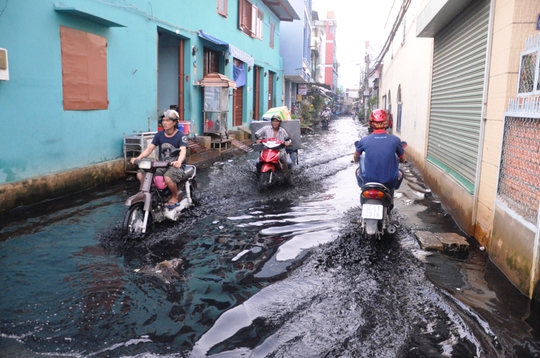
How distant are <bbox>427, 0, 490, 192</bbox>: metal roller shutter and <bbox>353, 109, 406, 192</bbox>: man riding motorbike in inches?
57.5

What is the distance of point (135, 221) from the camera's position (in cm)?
617

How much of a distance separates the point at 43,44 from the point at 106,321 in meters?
6.23

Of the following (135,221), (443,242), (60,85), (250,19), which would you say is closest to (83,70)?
(60,85)

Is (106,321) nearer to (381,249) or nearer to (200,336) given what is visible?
(200,336)

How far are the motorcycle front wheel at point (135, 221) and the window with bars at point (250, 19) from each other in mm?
15388

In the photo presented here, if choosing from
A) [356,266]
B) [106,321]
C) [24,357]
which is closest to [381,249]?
[356,266]

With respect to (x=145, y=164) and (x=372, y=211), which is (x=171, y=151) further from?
(x=372, y=211)

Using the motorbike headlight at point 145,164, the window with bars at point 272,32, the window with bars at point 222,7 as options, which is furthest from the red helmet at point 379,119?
the window with bars at point 272,32

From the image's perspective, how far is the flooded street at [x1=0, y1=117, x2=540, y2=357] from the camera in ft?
11.2

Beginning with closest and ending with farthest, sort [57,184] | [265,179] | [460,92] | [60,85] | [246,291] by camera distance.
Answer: [246,291]
[460,92]
[57,184]
[60,85]
[265,179]

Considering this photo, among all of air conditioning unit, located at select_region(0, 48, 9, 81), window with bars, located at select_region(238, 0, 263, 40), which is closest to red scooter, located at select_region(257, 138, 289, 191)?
air conditioning unit, located at select_region(0, 48, 9, 81)

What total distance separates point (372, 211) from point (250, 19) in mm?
17988

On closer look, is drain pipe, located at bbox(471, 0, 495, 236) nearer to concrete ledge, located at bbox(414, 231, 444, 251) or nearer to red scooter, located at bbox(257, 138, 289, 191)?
concrete ledge, located at bbox(414, 231, 444, 251)

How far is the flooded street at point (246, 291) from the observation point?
11.2ft
